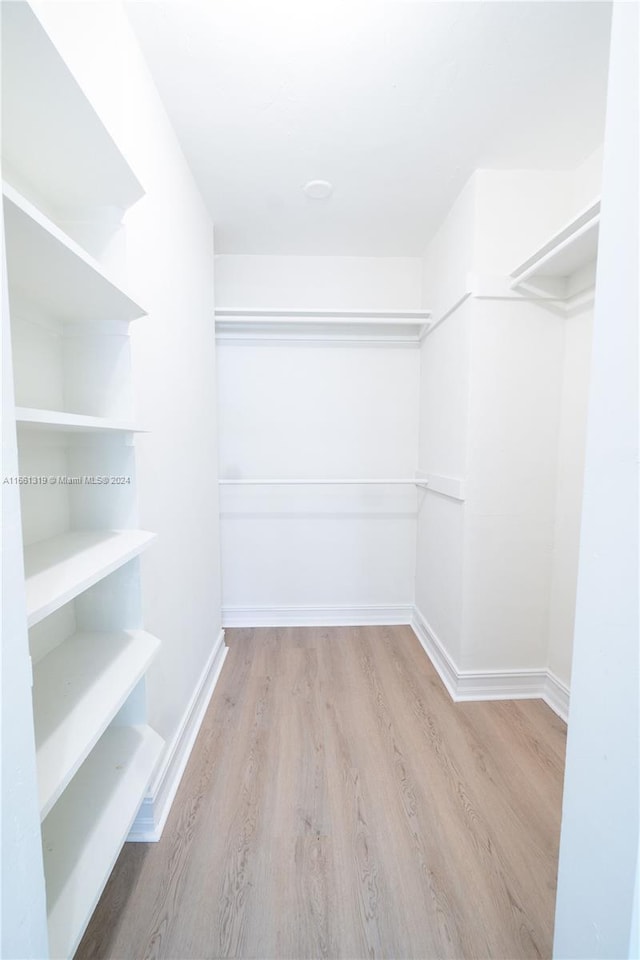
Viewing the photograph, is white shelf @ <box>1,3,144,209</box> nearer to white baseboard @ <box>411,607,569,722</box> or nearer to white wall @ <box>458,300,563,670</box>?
white wall @ <box>458,300,563,670</box>

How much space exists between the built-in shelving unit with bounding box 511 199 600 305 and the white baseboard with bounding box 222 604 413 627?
7.09ft

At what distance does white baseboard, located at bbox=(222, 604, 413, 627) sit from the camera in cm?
258

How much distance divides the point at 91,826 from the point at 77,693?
1.06 ft

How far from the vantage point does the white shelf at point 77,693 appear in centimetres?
66

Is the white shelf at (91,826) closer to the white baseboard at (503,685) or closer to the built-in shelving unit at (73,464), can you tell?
the built-in shelving unit at (73,464)

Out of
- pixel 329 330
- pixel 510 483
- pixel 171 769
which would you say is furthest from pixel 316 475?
pixel 171 769

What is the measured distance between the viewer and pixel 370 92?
52.1 inches

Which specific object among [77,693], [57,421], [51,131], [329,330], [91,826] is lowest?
[91,826]

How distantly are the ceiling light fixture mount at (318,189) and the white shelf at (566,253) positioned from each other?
40.2 inches

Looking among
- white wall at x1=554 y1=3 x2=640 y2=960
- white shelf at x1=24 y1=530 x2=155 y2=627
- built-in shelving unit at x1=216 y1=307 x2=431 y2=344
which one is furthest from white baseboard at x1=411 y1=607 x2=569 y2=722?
built-in shelving unit at x1=216 y1=307 x2=431 y2=344

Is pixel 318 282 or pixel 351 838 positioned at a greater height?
pixel 318 282

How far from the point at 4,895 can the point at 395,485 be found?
236 cm

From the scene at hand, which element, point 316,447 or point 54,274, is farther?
point 316,447

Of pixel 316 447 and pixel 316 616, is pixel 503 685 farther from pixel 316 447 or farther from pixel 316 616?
pixel 316 447
